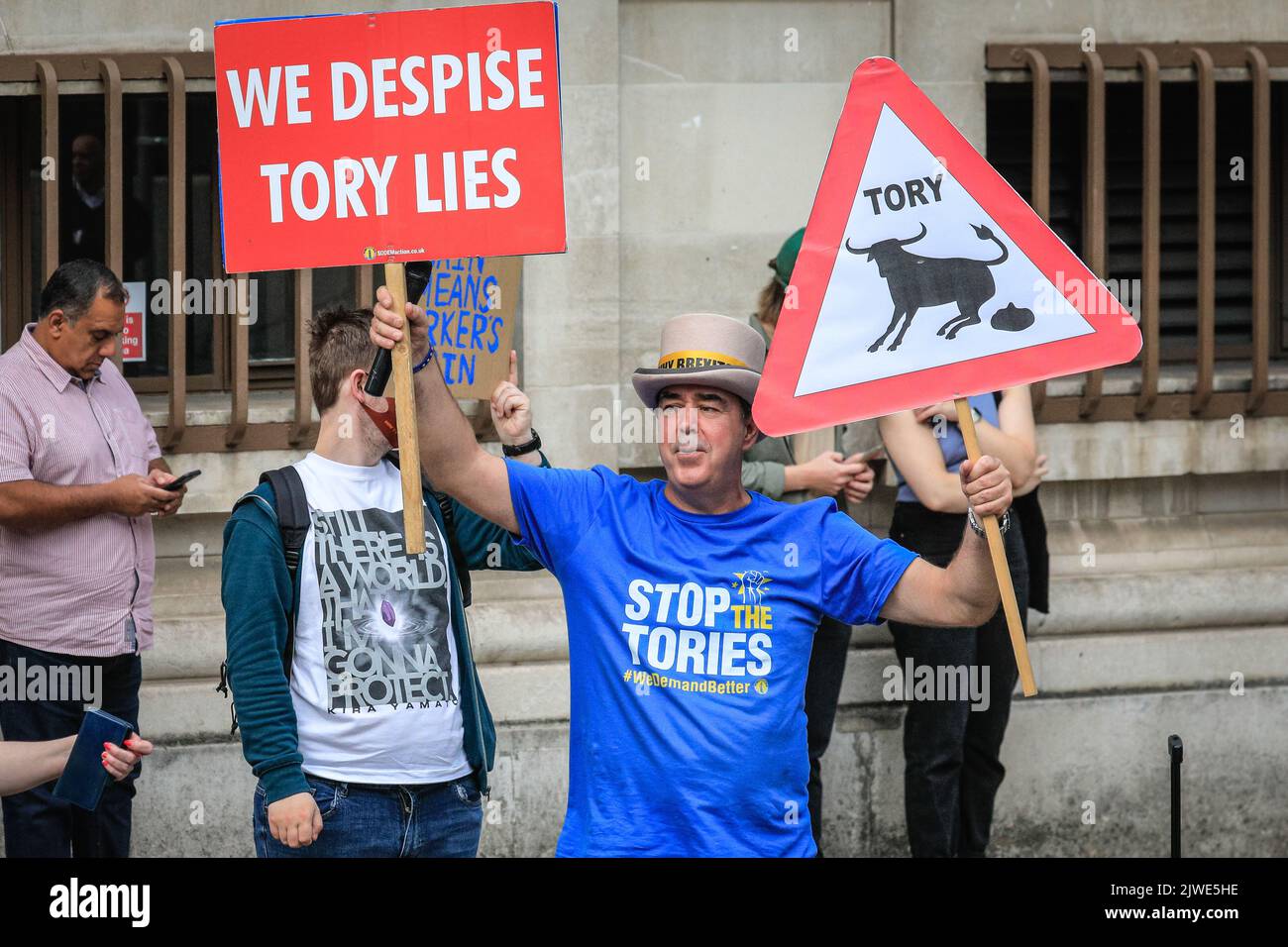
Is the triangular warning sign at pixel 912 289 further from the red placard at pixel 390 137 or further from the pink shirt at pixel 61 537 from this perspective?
the pink shirt at pixel 61 537

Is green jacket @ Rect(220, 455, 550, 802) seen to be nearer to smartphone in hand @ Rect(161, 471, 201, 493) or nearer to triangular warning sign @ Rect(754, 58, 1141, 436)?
triangular warning sign @ Rect(754, 58, 1141, 436)

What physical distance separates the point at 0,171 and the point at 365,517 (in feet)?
10.4

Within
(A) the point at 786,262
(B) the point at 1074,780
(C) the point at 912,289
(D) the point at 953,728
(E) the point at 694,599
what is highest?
(A) the point at 786,262

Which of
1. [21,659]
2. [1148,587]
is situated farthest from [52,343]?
[1148,587]

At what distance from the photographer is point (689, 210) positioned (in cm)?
639

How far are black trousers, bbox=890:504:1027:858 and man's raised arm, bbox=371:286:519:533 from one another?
2503mm

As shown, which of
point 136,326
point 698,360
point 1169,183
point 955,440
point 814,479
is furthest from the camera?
point 1169,183

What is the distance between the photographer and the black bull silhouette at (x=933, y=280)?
11.1 feet

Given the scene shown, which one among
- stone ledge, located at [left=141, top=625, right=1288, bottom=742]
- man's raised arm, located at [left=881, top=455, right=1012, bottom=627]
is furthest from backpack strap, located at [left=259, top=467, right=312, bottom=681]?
stone ledge, located at [left=141, top=625, right=1288, bottom=742]

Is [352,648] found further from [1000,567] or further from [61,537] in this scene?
[61,537]

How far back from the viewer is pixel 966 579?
3254 mm

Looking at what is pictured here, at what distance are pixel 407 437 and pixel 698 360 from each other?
0.66 m

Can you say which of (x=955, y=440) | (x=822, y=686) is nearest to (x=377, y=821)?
(x=822, y=686)

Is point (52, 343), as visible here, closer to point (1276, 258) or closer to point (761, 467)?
point (761, 467)
